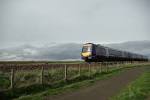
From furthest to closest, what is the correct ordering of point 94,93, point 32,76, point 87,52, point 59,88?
point 87,52 < point 32,76 < point 59,88 < point 94,93

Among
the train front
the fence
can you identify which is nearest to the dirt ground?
the fence

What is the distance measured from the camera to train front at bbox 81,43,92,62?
159ft

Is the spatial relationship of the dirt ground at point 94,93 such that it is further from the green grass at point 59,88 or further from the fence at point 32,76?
the fence at point 32,76

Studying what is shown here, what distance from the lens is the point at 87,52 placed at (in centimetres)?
4884

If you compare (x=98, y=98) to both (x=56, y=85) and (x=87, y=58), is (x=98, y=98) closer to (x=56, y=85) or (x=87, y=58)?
(x=56, y=85)

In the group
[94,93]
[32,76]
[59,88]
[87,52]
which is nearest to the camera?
[94,93]

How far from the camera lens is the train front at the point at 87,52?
48.3 metres

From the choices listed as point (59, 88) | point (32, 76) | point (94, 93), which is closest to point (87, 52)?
point (32, 76)

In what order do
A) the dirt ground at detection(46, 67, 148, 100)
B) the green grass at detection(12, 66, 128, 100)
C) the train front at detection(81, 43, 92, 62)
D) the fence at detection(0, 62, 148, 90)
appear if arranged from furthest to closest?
the train front at detection(81, 43, 92, 62) < the fence at detection(0, 62, 148, 90) < the green grass at detection(12, 66, 128, 100) < the dirt ground at detection(46, 67, 148, 100)

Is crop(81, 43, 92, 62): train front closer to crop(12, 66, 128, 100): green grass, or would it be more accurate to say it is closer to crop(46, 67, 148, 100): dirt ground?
crop(12, 66, 128, 100): green grass

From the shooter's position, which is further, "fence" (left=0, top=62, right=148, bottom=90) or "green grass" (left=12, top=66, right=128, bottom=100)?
"fence" (left=0, top=62, right=148, bottom=90)

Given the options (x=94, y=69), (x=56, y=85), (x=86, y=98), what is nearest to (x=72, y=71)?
(x=94, y=69)

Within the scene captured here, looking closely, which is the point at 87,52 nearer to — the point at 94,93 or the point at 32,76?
the point at 32,76

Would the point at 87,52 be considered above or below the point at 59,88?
above
